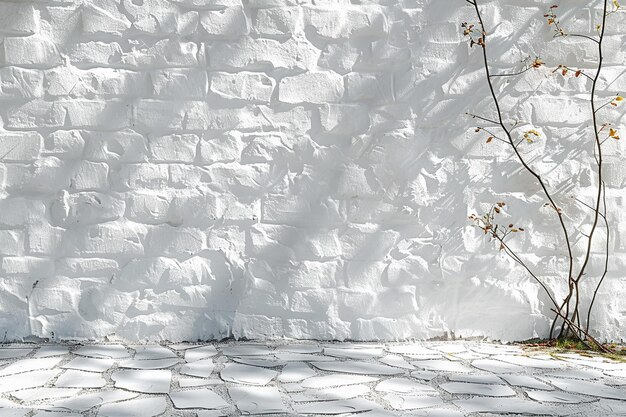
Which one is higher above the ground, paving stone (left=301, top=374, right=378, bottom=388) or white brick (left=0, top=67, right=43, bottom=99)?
white brick (left=0, top=67, right=43, bottom=99)

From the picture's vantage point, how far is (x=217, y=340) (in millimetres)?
3428

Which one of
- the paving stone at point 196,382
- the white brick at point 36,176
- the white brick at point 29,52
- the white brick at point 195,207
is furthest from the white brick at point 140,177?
the paving stone at point 196,382

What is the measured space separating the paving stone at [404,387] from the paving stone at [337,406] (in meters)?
0.18

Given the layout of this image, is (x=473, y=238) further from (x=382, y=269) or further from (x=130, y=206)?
(x=130, y=206)

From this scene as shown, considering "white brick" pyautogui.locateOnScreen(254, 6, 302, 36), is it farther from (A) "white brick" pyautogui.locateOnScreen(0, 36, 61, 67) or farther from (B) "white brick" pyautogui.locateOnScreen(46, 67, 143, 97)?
(A) "white brick" pyautogui.locateOnScreen(0, 36, 61, 67)

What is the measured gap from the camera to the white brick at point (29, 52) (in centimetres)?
332

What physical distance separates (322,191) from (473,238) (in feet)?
2.48

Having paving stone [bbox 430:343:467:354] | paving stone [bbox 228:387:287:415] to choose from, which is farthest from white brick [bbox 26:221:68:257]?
paving stone [bbox 430:343:467:354]


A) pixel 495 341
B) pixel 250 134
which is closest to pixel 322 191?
pixel 250 134

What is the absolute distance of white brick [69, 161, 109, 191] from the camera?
11.0 feet

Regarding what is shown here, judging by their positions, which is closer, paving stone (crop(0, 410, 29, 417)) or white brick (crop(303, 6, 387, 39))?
paving stone (crop(0, 410, 29, 417))

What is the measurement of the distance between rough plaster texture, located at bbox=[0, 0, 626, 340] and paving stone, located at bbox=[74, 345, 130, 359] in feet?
0.43

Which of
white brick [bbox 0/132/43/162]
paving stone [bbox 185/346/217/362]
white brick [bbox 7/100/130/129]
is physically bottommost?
paving stone [bbox 185/346/217/362]

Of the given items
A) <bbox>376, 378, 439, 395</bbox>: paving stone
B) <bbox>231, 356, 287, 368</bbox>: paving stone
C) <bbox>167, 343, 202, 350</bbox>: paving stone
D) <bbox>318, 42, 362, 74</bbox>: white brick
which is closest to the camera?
<bbox>376, 378, 439, 395</bbox>: paving stone
